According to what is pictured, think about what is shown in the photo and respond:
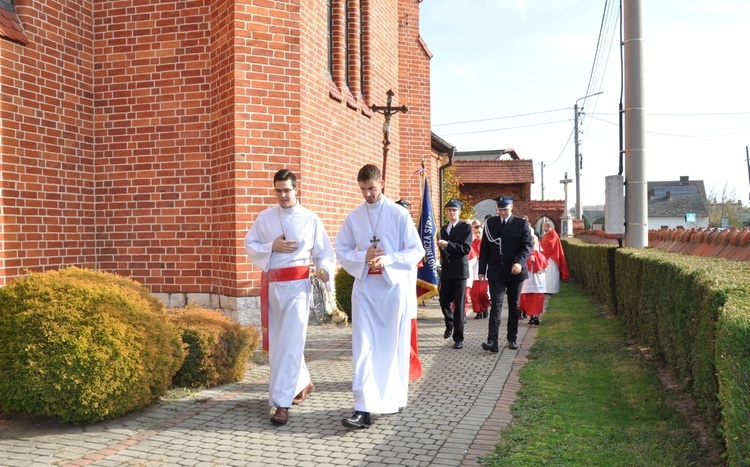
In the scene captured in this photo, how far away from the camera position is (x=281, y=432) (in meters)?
5.39

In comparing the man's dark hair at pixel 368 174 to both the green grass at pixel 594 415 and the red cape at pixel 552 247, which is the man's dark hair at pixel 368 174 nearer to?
the green grass at pixel 594 415

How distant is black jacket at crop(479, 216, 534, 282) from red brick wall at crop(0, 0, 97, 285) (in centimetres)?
509

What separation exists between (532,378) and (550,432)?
6.17 feet

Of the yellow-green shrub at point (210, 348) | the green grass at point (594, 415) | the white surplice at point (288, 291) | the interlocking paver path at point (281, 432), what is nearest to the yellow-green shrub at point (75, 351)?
the interlocking paver path at point (281, 432)

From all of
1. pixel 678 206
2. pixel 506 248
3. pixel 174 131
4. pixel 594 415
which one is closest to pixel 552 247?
pixel 506 248

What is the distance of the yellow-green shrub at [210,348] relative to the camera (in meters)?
6.64

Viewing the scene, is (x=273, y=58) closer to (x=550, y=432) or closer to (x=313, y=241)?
(x=313, y=241)

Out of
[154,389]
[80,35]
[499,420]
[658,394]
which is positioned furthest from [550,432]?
[80,35]

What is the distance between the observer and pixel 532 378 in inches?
277

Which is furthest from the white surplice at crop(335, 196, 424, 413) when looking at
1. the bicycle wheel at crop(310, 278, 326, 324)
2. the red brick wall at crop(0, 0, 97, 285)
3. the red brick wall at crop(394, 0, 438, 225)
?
the red brick wall at crop(394, 0, 438, 225)

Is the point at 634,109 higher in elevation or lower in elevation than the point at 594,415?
higher

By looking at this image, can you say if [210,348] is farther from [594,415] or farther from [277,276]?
[594,415]

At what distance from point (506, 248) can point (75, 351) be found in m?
5.42

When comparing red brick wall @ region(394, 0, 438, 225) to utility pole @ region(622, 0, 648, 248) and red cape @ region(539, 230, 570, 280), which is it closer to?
red cape @ region(539, 230, 570, 280)
